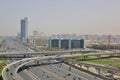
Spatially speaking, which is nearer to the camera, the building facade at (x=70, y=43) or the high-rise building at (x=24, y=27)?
the building facade at (x=70, y=43)

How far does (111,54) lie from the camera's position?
49219 millimetres

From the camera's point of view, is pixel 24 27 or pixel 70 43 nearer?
pixel 70 43

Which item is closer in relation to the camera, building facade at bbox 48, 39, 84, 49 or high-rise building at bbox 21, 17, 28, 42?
building facade at bbox 48, 39, 84, 49

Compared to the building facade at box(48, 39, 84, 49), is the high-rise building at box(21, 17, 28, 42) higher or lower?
higher

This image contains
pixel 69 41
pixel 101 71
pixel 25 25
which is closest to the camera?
pixel 101 71

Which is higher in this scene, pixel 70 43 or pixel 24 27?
pixel 24 27

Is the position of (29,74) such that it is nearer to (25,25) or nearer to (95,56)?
(95,56)

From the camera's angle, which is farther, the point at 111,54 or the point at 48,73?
the point at 111,54

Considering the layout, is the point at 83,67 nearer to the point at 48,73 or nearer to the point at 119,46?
the point at 48,73

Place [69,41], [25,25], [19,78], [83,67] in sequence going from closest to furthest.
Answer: [19,78]
[83,67]
[69,41]
[25,25]

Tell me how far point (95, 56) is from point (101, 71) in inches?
702

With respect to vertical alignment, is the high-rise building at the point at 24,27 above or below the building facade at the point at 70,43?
above

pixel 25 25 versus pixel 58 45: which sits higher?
pixel 25 25

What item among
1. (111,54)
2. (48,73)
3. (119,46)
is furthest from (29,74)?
(119,46)
